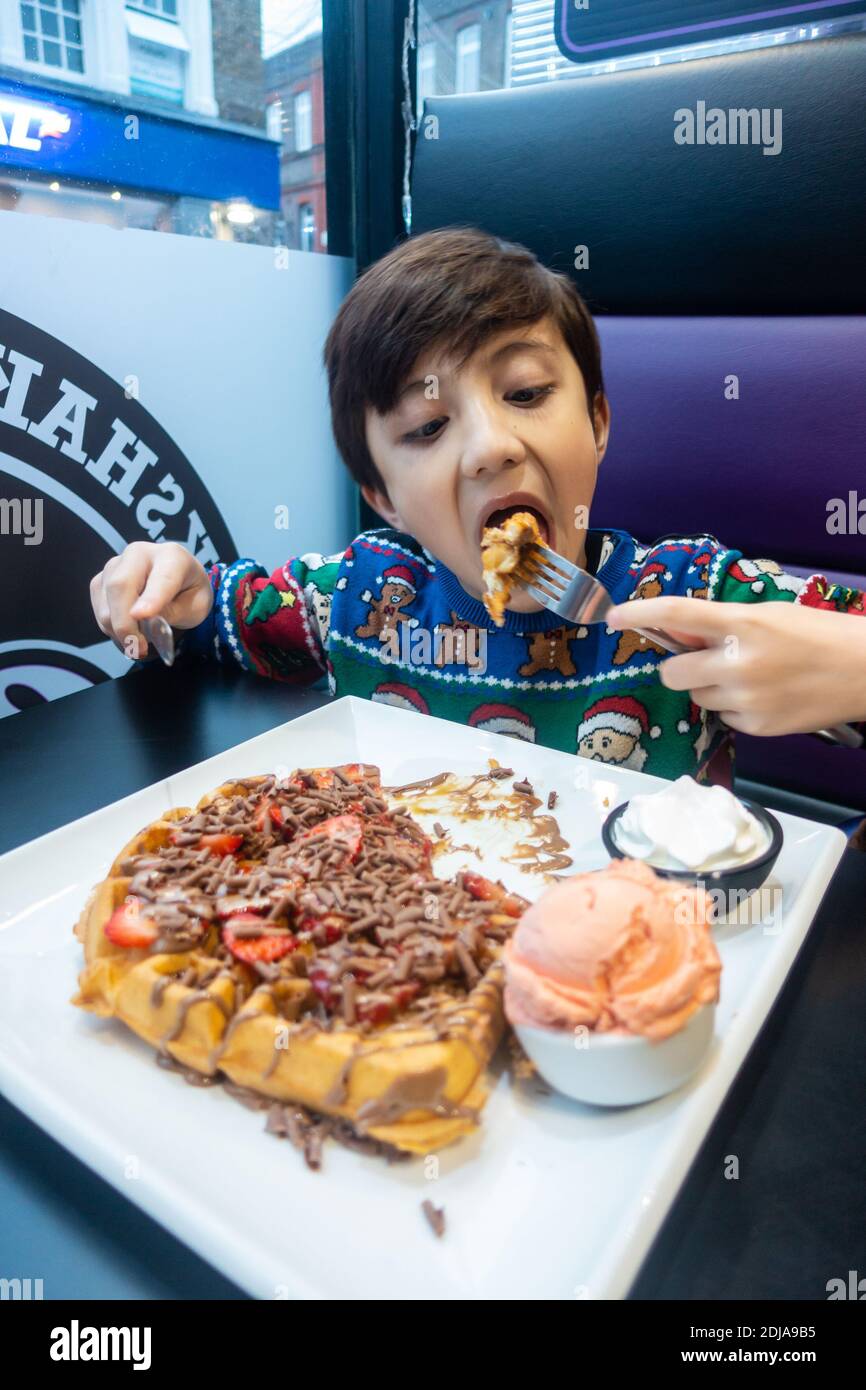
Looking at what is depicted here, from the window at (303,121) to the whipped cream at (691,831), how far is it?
3.12 metres

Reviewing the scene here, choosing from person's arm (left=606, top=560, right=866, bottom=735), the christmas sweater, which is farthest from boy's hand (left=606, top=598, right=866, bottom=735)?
the christmas sweater

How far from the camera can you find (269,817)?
1.26 metres

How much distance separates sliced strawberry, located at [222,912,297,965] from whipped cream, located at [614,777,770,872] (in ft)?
1.51

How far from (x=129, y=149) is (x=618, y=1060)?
9.39ft

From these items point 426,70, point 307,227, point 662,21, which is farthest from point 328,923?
point 426,70

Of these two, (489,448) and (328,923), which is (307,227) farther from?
(328,923)

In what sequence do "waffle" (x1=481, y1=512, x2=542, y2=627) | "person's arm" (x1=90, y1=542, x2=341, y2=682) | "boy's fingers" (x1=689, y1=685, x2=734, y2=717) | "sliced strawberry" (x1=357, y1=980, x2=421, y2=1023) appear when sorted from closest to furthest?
"sliced strawberry" (x1=357, y1=980, x2=421, y2=1023) → "boy's fingers" (x1=689, y1=685, x2=734, y2=717) → "waffle" (x1=481, y1=512, x2=542, y2=627) → "person's arm" (x1=90, y1=542, x2=341, y2=682)

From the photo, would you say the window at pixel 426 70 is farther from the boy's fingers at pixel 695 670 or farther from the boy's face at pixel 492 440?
the boy's fingers at pixel 695 670

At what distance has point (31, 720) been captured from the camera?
1.76 meters

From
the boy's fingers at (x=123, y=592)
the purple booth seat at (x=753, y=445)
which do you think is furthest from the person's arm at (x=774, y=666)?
the boy's fingers at (x=123, y=592)

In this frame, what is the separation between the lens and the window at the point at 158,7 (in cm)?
265

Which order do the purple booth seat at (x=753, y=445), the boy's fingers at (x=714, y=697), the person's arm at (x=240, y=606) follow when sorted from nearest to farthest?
the boy's fingers at (x=714, y=697)
the person's arm at (x=240, y=606)
the purple booth seat at (x=753, y=445)

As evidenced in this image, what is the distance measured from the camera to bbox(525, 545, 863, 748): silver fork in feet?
4.72

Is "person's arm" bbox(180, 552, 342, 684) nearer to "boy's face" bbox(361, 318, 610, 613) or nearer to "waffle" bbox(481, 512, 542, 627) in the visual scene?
"boy's face" bbox(361, 318, 610, 613)
